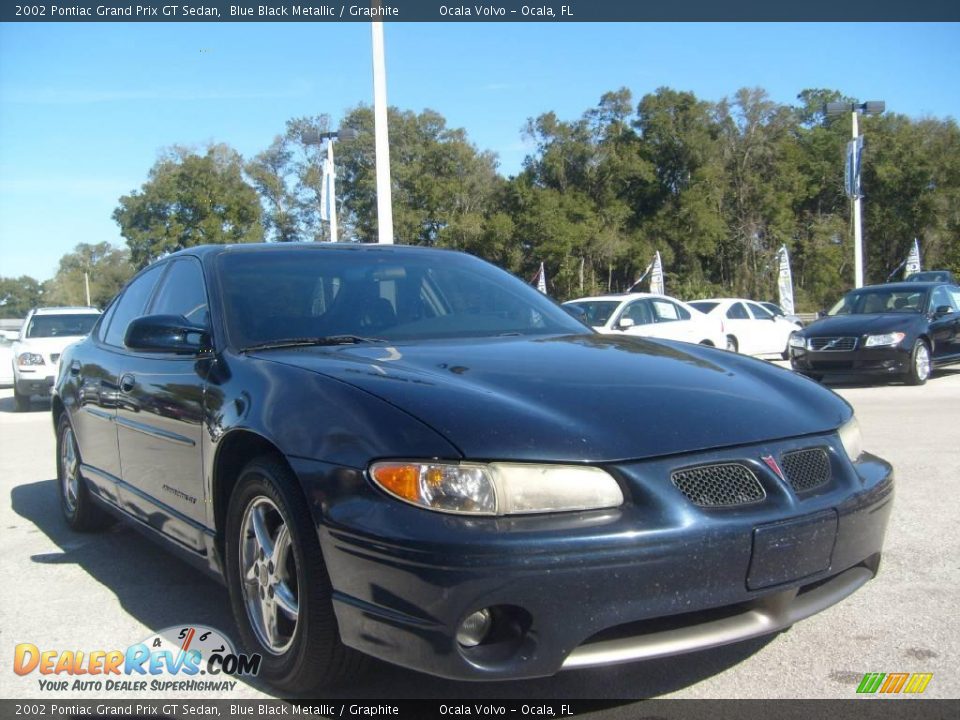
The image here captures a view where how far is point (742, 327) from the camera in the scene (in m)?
18.6

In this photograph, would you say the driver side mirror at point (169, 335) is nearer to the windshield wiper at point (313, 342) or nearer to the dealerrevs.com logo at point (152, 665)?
the windshield wiper at point (313, 342)

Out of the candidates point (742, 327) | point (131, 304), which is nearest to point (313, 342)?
point (131, 304)

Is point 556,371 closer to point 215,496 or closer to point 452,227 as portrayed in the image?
point 215,496

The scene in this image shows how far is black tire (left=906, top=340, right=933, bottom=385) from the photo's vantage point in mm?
12555

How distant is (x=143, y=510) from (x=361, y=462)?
192cm

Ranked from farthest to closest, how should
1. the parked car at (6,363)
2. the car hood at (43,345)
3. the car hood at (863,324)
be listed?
1. the parked car at (6,363)
2. the car hood at (43,345)
3. the car hood at (863,324)

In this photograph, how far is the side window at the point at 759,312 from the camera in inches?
768

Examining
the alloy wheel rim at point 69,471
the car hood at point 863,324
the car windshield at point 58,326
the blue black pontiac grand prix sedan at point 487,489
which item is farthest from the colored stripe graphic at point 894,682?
the car windshield at point 58,326

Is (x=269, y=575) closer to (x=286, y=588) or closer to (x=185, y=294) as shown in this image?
(x=286, y=588)

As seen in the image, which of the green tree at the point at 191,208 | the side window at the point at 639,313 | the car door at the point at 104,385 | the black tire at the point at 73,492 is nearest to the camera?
the car door at the point at 104,385

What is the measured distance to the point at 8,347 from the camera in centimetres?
1766

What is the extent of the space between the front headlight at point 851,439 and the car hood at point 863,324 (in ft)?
33.9

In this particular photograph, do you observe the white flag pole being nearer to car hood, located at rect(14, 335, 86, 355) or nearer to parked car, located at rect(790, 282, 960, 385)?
car hood, located at rect(14, 335, 86, 355)

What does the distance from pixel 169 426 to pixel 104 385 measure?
1.09 metres
